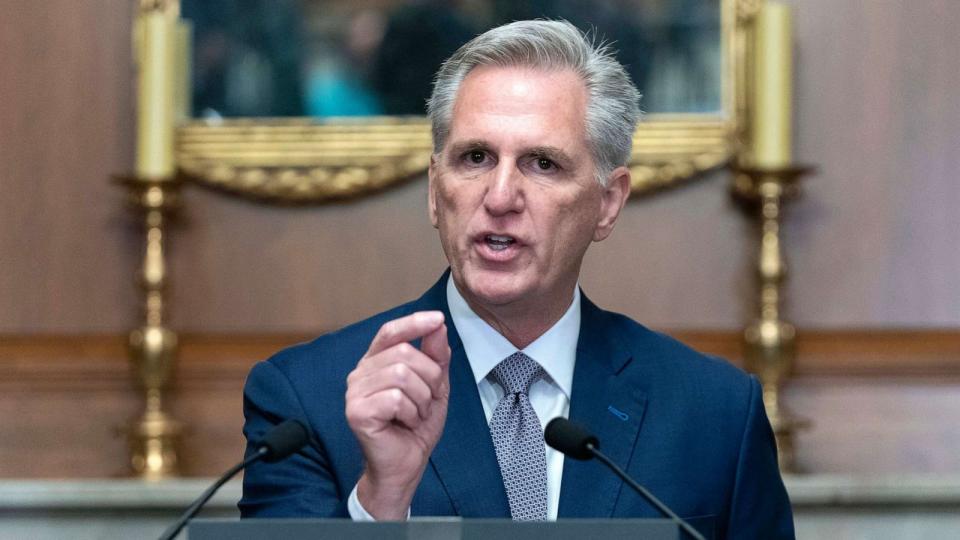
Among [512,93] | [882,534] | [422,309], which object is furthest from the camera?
Result: [882,534]

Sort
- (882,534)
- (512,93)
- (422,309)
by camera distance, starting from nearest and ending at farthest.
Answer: (512,93), (422,309), (882,534)

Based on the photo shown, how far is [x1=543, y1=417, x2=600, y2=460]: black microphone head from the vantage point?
7.32ft

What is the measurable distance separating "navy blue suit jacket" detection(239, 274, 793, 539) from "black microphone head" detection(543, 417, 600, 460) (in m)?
0.41

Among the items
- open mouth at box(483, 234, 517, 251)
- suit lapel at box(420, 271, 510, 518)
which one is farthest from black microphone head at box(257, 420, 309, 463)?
open mouth at box(483, 234, 517, 251)

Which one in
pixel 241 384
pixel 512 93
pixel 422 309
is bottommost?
pixel 241 384

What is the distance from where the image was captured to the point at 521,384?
2791 millimetres

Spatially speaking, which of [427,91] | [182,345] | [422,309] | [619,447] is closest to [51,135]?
[182,345]

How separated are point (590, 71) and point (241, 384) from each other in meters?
2.76

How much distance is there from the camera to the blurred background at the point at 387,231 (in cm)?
521

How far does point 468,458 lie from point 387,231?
271cm

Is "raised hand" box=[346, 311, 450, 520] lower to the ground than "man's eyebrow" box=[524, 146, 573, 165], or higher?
lower

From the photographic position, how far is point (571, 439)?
2.23 metres

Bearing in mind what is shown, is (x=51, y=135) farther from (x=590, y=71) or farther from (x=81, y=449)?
(x=590, y=71)

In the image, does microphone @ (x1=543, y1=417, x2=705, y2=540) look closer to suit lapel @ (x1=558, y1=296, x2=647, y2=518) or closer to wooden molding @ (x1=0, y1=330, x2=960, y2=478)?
suit lapel @ (x1=558, y1=296, x2=647, y2=518)
